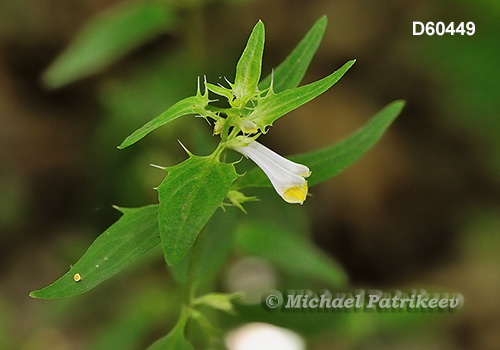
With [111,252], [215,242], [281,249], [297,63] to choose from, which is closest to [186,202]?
[111,252]

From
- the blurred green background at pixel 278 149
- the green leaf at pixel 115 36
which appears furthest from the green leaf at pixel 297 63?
the green leaf at pixel 115 36

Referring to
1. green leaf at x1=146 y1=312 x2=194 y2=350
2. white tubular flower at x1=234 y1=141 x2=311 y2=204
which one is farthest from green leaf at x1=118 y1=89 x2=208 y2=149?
green leaf at x1=146 y1=312 x2=194 y2=350

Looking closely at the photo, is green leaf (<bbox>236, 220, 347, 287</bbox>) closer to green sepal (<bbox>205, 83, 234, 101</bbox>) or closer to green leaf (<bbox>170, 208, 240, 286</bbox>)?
green leaf (<bbox>170, 208, 240, 286</bbox>)

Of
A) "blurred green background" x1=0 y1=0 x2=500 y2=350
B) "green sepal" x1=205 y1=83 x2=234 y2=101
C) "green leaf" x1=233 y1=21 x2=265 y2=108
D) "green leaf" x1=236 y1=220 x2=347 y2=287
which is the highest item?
"blurred green background" x1=0 y1=0 x2=500 y2=350

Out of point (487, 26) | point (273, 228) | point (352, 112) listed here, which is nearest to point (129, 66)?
point (352, 112)

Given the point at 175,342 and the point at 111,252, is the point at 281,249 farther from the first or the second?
the point at 111,252

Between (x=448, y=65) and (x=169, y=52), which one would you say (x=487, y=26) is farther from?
(x=169, y=52)
